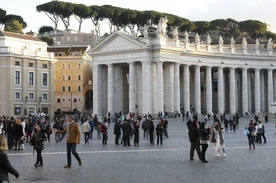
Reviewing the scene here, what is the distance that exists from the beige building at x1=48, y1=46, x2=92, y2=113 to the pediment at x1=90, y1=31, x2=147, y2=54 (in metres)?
22.6

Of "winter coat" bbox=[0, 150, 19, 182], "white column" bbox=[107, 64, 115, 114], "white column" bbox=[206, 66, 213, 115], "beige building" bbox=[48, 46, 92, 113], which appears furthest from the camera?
"beige building" bbox=[48, 46, 92, 113]

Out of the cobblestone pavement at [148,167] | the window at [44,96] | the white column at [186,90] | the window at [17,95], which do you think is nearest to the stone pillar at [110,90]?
the white column at [186,90]

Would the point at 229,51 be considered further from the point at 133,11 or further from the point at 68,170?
the point at 68,170

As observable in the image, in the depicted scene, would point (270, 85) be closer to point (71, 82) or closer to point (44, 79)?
point (44, 79)

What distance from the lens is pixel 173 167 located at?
19.7m

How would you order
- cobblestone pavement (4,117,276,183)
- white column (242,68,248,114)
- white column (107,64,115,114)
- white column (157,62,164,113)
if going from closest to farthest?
cobblestone pavement (4,117,276,183) < white column (157,62,164,113) < white column (107,64,115,114) < white column (242,68,248,114)

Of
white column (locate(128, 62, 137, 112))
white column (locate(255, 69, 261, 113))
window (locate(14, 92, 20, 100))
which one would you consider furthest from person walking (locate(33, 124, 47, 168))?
white column (locate(255, 69, 261, 113))

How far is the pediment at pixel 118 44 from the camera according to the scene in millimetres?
74500

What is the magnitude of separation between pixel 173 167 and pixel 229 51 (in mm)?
67308

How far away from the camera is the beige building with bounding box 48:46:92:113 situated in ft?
333

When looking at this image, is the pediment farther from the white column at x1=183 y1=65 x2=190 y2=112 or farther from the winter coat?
the winter coat

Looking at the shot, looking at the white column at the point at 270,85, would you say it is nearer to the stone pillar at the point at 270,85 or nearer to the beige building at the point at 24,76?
the stone pillar at the point at 270,85

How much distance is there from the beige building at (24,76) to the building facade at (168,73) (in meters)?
10.2

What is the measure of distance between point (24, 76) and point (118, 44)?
16.6 meters
